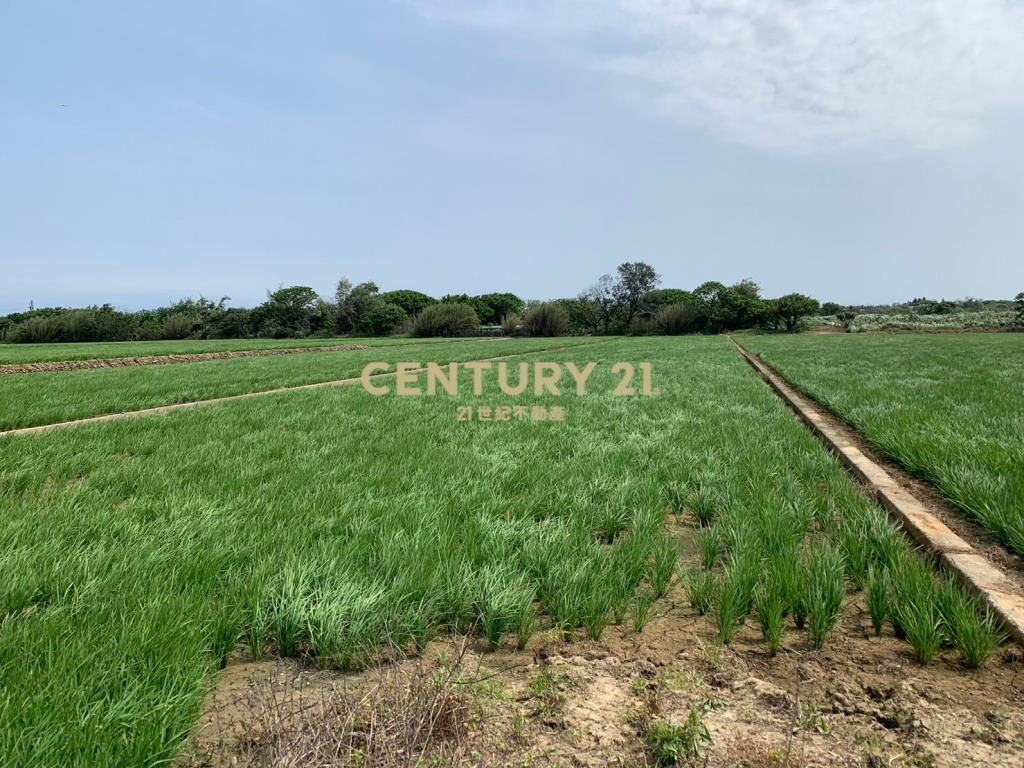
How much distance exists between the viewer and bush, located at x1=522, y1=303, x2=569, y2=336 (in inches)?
2244

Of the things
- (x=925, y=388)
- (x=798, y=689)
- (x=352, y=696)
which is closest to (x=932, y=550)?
(x=798, y=689)

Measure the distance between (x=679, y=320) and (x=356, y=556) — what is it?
59.9 metres

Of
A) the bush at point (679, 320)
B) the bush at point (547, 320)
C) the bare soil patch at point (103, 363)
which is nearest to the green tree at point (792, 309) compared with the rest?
the bush at point (679, 320)

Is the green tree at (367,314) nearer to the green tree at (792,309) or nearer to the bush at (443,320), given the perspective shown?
the bush at (443,320)

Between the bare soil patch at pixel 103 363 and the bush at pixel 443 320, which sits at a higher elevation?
the bush at pixel 443 320

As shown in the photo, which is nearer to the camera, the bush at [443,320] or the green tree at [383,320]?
the bush at [443,320]

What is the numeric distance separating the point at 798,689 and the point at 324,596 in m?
1.53

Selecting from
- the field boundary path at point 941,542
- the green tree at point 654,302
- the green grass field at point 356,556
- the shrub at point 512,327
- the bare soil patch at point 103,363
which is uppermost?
the green tree at point 654,302

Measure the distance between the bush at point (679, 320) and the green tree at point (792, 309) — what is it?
27.4 feet

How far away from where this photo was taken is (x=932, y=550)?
2.26 metres

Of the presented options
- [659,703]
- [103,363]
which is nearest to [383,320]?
[103,363]

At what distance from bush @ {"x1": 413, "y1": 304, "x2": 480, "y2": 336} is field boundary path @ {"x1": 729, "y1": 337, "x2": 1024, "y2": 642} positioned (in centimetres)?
5437

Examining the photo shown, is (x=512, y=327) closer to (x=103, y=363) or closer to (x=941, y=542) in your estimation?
(x=103, y=363)

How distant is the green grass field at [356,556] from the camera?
4.40 ft
